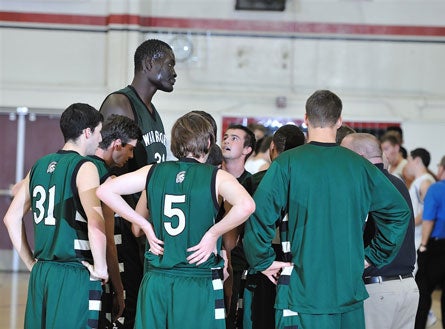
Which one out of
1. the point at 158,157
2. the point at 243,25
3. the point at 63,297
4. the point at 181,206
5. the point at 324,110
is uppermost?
the point at 243,25

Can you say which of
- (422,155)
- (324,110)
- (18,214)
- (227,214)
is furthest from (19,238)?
(422,155)

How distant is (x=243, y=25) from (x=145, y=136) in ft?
26.3

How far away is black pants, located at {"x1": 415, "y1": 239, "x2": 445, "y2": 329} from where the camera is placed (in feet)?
23.5

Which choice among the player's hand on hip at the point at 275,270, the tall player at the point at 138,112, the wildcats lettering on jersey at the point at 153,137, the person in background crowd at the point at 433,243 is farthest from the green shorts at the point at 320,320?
the person in background crowd at the point at 433,243

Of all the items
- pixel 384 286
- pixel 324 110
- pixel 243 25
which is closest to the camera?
pixel 324 110

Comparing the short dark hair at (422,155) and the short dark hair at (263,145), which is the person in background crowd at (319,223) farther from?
the short dark hair at (422,155)

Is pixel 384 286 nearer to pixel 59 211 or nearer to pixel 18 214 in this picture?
pixel 59 211

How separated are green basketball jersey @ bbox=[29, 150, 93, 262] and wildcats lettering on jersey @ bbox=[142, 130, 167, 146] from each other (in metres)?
0.73

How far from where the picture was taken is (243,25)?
12688 mm

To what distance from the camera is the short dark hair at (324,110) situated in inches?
163

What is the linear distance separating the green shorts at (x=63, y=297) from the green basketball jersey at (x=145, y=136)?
0.91 metres

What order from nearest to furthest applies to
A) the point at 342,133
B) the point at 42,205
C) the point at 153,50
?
the point at 42,205
the point at 153,50
the point at 342,133

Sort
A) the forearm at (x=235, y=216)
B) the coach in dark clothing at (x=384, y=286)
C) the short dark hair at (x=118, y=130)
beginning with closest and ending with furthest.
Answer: the forearm at (x=235, y=216), the short dark hair at (x=118, y=130), the coach in dark clothing at (x=384, y=286)

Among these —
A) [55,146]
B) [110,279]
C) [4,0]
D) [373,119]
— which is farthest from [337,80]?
[110,279]
